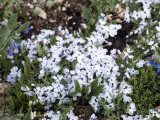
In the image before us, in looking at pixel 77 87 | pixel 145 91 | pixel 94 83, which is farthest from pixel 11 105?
pixel 145 91

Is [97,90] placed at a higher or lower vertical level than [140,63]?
lower

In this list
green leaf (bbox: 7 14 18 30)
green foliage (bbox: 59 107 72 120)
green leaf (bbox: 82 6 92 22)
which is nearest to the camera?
green foliage (bbox: 59 107 72 120)

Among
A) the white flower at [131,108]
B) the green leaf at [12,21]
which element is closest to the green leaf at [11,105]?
the green leaf at [12,21]

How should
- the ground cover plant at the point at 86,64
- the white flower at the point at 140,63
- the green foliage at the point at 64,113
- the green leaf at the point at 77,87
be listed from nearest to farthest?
the green foliage at the point at 64,113 → the green leaf at the point at 77,87 → the ground cover plant at the point at 86,64 → the white flower at the point at 140,63

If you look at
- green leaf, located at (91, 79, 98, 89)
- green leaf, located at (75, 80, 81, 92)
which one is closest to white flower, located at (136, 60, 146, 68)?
green leaf, located at (91, 79, 98, 89)

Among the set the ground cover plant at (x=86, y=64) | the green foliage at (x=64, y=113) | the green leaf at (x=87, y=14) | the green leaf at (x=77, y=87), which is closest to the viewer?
the green foliage at (x=64, y=113)

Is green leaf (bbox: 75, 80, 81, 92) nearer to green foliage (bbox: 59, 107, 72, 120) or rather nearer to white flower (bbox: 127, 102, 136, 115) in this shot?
green foliage (bbox: 59, 107, 72, 120)

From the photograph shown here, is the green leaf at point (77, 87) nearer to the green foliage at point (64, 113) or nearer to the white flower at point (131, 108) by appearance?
the green foliage at point (64, 113)

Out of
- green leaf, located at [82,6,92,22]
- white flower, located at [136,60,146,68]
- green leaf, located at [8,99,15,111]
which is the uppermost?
green leaf, located at [82,6,92,22]

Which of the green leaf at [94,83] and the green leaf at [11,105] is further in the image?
the green leaf at [94,83]

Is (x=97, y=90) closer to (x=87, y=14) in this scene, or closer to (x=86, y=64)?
(x=86, y=64)
